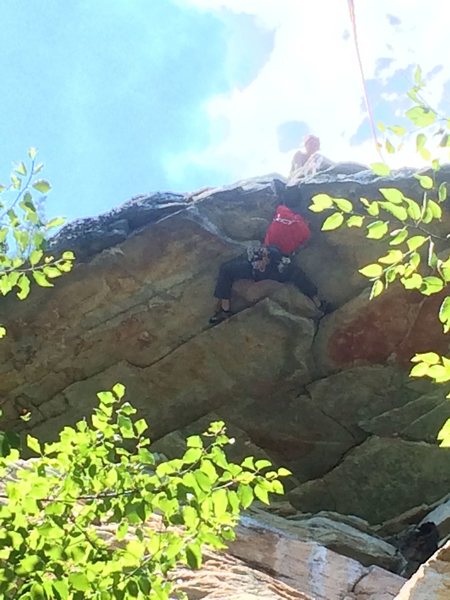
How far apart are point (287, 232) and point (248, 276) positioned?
1.29 meters

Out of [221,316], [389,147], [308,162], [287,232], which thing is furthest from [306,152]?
[389,147]

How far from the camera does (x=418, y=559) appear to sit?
1242cm

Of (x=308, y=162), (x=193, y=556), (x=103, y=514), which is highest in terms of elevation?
(x=308, y=162)

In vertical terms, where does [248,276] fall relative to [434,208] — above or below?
above

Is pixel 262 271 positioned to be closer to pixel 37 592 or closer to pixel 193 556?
pixel 193 556

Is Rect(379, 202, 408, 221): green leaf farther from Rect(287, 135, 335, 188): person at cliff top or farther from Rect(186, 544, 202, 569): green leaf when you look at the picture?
Rect(287, 135, 335, 188): person at cliff top

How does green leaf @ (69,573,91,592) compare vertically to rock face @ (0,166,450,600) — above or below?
below

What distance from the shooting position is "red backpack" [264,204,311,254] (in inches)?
591

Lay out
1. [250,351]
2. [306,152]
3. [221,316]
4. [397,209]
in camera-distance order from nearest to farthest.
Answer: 1. [397,209]
2. [221,316]
3. [250,351]
4. [306,152]

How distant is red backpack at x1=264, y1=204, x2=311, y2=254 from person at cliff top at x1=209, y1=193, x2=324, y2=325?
0.07 feet

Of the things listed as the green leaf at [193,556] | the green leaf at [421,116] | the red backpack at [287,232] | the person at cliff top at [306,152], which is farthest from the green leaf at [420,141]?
the person at cliff top at [306,152]

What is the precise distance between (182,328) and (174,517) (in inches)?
459

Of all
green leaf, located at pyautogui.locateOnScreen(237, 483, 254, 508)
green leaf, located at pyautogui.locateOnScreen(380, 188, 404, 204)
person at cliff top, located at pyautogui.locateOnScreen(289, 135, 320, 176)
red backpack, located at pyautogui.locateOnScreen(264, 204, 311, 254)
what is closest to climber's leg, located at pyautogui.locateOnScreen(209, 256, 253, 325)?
red backpack, located at pyautogui.locateOnScreen(264, 204, 311, 254)

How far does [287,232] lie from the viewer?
49.2 ft
